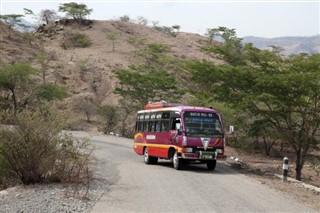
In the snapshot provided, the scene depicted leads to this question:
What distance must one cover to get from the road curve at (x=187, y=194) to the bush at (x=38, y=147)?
1675 mm

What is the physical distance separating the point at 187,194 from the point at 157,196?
0.93m

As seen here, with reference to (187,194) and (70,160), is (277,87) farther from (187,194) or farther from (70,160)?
(70,160)

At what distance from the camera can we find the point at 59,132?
42.5 feet

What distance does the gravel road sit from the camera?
10141 millimetres

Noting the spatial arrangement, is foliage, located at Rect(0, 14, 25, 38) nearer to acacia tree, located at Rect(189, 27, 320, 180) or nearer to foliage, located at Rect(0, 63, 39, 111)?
foliage, located at Rect(0, 63, 39, 111)

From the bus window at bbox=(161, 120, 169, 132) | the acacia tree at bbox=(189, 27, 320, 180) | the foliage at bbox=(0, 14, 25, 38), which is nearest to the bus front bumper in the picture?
the bus window at bbox=(161, 120, 169, 132)

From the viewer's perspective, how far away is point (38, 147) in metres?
12.6

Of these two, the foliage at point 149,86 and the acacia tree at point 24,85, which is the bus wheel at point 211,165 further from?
the acacia tree at point 24,85

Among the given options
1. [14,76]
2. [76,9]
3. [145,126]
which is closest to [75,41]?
[76,9]

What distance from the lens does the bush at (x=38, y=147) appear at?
40.9 feet

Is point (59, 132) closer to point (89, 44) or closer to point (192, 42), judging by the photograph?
point (89, 44)

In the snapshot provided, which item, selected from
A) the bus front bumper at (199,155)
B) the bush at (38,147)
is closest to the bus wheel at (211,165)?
the bus front bumper at (199,155)

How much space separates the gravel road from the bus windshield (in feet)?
8.62

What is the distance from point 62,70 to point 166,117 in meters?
53.0
